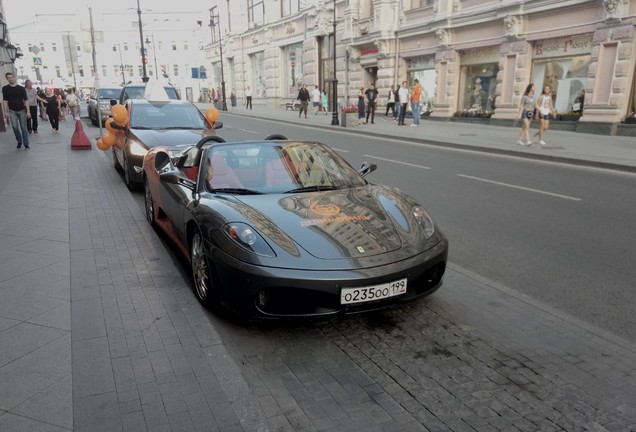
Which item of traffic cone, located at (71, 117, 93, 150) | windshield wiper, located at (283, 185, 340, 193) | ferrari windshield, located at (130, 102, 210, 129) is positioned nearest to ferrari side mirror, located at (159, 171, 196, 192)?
windshield wiper, located at (283, 185, 340, 193)

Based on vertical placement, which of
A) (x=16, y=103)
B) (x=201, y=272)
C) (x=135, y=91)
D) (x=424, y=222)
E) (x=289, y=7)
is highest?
(x=289, y=7)

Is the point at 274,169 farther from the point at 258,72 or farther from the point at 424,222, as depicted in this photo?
the point at 258,72

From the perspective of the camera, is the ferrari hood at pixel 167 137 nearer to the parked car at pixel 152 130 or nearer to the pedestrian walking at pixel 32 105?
the parked car at pixel 152 130

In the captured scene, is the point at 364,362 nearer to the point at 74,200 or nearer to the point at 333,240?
the point at 333,240

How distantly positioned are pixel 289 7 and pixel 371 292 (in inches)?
1648

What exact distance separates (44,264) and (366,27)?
28592 millimetres

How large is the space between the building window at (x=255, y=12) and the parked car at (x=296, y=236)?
44367 millimetres

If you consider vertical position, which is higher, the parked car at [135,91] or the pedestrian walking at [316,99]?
the parked car at [135,91]

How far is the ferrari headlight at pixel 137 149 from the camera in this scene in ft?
28.2

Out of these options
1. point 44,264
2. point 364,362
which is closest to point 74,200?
point 44,264

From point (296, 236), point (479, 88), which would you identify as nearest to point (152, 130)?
point (296, 236)

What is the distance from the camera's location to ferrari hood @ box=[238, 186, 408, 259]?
3.46 m

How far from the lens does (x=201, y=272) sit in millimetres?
4059

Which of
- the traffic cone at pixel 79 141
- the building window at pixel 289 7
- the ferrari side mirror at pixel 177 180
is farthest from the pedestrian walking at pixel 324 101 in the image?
the ferrari side mirror at pixel 177 180
